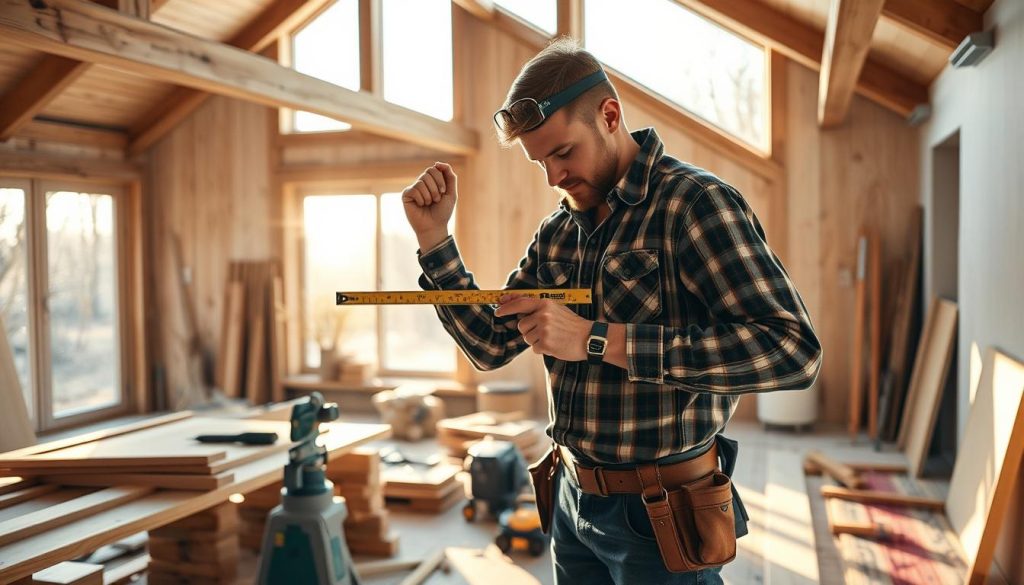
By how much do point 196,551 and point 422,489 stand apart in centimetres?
133

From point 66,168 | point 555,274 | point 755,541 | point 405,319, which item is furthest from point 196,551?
point 66,168

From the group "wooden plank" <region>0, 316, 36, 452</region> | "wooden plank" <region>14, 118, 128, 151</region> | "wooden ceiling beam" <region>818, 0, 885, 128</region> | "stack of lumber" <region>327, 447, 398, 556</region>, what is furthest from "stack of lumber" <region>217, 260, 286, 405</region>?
"wooden ceiling beam" <region>818, 0, 885, 128</region>

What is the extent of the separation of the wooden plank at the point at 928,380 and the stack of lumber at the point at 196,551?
394cm

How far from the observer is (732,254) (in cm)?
123

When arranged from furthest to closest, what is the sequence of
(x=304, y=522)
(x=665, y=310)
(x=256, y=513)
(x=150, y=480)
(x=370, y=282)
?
(x=370, y=282) < (x=256, y=513) < (x=150, y=480) < (x=304, y=522) < (x=665, y=310)

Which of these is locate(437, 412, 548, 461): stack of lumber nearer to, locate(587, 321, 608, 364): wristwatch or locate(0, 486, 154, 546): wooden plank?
locate(0, 486, 154, 546): wooden plank

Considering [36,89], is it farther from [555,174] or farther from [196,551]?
[555,174]

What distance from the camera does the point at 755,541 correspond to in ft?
12.4

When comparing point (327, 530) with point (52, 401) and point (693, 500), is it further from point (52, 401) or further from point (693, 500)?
point (52, 401)

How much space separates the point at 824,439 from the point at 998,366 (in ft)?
8.15

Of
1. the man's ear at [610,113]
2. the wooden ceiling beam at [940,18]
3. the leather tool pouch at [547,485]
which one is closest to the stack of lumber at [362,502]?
the leather tool pouch at [547,485]

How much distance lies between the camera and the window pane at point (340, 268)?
7441 mm

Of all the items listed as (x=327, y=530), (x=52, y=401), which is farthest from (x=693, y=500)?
(x=52, y=401)

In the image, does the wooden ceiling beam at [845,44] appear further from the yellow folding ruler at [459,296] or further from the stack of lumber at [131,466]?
the stack of lumber at [131,466]
